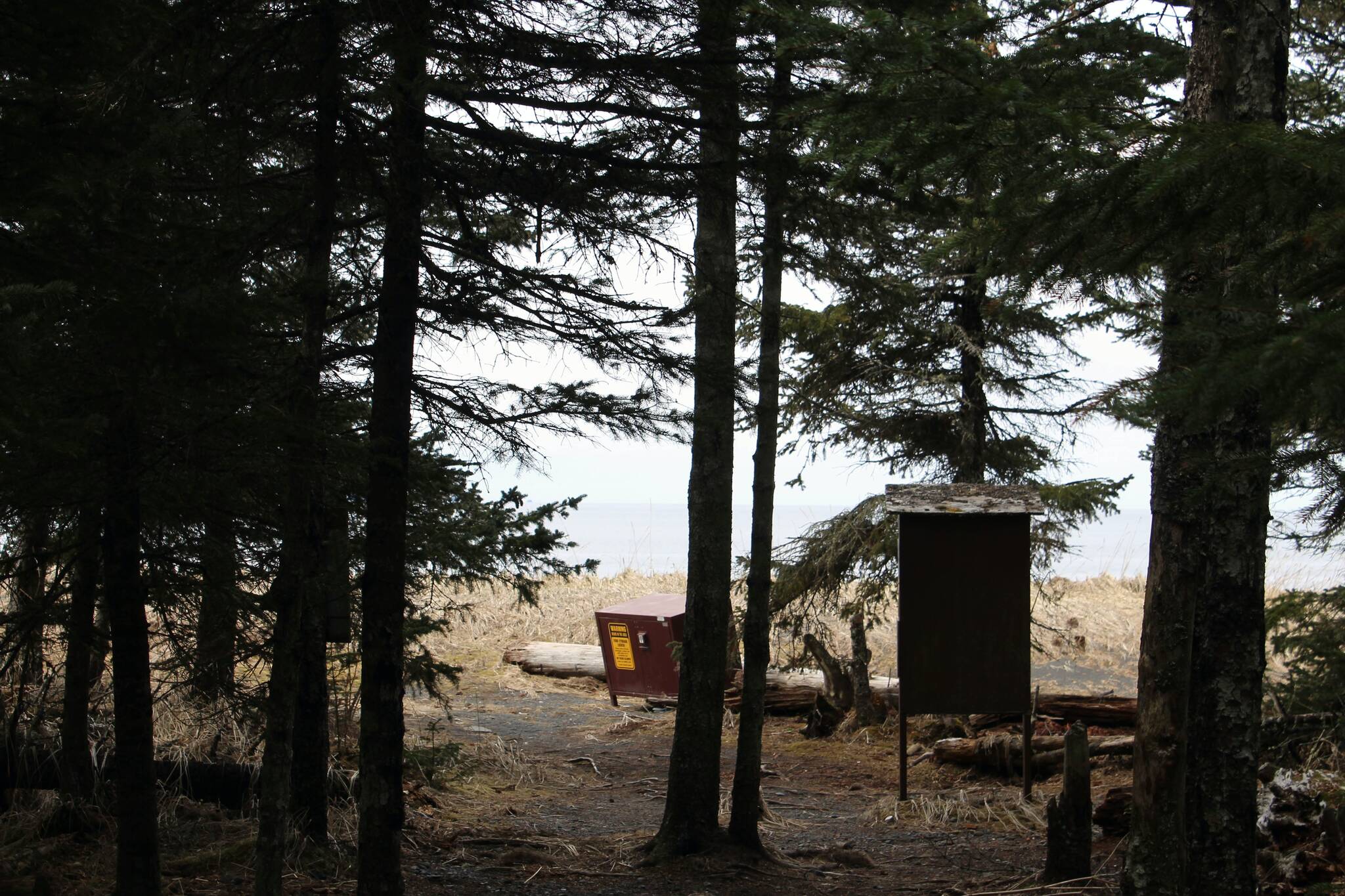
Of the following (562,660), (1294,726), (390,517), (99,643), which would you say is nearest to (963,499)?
(1294,726)

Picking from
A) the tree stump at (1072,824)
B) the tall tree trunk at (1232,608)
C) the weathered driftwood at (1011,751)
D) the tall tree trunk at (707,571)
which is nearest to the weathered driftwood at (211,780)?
the tall tree trunk at (707,571)

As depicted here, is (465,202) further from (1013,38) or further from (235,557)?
(1013,38)

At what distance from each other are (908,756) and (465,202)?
25.6 feet

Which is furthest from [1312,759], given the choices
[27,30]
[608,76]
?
[27,30]

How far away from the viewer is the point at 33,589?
7.55 m

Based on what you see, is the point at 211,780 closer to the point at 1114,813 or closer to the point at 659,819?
the point at 659,819

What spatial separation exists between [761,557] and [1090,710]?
208 inches

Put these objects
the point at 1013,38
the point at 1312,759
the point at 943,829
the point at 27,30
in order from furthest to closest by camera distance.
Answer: the point at 943,829 → the point at 1312,759 → the point at 1013,38 → the point at 27,30

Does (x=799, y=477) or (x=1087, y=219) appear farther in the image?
(x=799, y=477)

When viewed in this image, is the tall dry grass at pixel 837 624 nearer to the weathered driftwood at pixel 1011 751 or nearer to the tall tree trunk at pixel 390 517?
the weathered driftwood at pixel 1011 751

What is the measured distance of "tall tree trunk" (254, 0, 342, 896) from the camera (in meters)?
5.23

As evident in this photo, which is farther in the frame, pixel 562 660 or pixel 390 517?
pixel 562 660

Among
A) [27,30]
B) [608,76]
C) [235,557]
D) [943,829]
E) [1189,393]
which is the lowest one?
[943,829]

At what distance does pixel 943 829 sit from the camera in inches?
350
